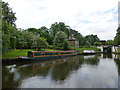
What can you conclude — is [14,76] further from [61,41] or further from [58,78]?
[61,41]

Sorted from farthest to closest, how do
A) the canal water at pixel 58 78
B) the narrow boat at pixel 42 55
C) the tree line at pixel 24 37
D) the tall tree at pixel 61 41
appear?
the tall tree at pixel 61 41
the narrow boat at pixel 42 55
the tree line at pixel 24 37
the canal water at pixel 58 78

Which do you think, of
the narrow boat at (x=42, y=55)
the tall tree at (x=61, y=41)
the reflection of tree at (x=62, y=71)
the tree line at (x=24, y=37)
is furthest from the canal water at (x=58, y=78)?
the tall tree at (x=61, y=41)

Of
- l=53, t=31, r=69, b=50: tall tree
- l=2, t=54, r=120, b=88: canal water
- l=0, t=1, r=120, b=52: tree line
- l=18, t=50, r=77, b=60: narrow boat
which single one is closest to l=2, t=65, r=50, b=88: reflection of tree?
l=2, t=54, r=120, b=88: canal water

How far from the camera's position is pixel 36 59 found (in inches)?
736

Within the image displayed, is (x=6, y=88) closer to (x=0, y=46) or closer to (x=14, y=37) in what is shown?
(x=0, y=46)

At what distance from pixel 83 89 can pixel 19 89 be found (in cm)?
445

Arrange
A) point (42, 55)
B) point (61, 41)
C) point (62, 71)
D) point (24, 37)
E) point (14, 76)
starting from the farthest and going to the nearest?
1. point (61, 41)
2. point (24, 37)
3. point (42, 55)
4. point (62, 71)
5. point (14, 76)

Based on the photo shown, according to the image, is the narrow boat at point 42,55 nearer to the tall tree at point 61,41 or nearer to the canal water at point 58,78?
the canal water at point 58,78

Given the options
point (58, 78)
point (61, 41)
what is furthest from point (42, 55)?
point (61, 41)

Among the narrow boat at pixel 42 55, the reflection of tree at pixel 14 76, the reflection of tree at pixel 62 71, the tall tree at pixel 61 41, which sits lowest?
the reflection of tree at pixel 62 71

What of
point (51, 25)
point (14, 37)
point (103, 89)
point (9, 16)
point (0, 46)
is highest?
point (51, 25)

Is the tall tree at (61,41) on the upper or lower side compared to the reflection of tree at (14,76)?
upper

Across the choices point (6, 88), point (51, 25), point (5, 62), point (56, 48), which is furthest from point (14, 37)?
point (51, 25)

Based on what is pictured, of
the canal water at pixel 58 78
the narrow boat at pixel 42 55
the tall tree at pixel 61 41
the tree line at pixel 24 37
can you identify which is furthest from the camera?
the tall tree at pixel 61 41
